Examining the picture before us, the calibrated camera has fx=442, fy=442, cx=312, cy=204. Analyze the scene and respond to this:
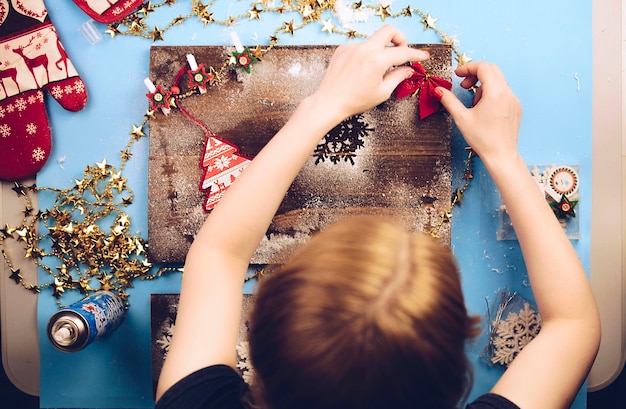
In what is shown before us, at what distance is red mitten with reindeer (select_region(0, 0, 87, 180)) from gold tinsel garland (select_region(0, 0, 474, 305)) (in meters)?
0.09

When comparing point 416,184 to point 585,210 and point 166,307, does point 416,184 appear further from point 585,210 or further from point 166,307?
point 166,307

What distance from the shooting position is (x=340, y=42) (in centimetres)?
81

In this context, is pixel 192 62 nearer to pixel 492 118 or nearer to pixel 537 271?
pixel 492 118

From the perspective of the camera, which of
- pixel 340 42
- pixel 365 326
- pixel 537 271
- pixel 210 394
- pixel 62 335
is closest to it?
pixel 365 326

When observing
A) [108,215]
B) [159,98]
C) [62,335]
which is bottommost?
[62,335]

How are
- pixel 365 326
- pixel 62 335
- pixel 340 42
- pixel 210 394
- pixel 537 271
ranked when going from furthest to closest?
pixel 340 42, pixel 62 335, pixel 537 271, pixel 210 394, pixel 365 326

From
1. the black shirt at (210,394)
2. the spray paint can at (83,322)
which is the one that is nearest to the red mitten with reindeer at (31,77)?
the spray paint can at (83,322)

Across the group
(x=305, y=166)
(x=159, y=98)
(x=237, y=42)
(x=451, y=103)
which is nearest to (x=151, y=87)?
(x=159, y=98)

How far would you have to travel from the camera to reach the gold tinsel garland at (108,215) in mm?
812

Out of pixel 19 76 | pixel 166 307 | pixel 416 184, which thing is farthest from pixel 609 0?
pixel 19 76

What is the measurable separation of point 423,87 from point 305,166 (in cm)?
24

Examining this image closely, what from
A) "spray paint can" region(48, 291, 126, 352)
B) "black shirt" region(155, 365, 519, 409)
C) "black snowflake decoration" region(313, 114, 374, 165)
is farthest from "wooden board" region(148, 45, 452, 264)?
"black shirt" region(155, 365, 519, 409)

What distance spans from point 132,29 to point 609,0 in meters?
0.88

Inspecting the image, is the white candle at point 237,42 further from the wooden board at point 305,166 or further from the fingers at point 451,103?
the fingers at point 451,103
